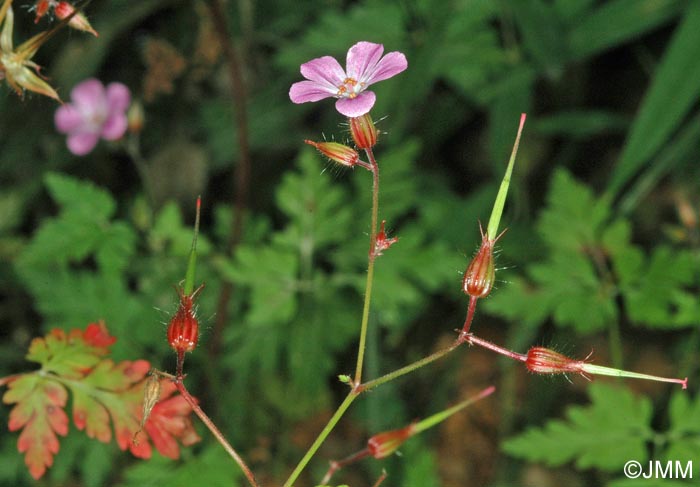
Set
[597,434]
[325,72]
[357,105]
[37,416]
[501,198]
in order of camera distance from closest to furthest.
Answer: [501,198], [357,105], [325,72], [37,416], [597,434]

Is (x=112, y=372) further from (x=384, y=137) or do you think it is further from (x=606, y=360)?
(x=606, y=360)

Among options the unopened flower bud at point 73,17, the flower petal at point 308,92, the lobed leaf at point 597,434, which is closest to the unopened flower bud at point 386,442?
the flower petal at point 308,92

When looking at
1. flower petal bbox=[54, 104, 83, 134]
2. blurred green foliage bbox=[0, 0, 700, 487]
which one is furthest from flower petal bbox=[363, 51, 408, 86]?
flower petal bbox=[54, 104, 83, 134]

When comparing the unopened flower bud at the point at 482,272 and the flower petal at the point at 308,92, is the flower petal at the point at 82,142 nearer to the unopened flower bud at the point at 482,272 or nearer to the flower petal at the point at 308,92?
the flower petal at the point at 308,92

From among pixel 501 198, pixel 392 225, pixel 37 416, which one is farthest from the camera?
pixel 392 225

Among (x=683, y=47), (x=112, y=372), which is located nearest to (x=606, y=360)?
(x=683, y=47)

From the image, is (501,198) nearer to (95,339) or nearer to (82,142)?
(95,339)

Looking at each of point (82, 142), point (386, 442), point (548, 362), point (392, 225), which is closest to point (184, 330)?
point (386, 442)
